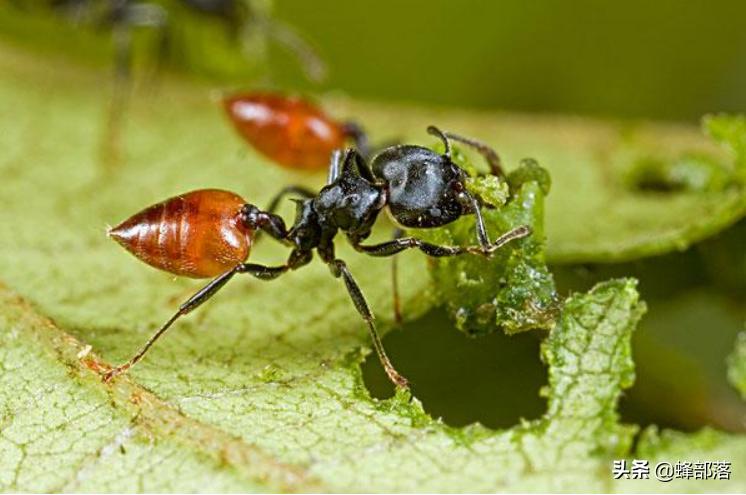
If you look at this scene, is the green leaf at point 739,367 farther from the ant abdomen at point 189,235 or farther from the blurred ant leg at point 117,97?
the blurred ant leg at point 117,97

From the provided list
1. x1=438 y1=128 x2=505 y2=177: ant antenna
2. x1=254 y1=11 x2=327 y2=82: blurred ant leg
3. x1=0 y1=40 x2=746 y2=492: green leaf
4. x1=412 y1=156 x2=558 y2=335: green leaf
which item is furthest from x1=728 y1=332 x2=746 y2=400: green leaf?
x1=254 y1=11 x2=327 y2=82: blurred ant leg

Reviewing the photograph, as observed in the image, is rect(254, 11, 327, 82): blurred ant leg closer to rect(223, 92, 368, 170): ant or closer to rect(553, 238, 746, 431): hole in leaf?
rect(223, 92, 368, 170): ant

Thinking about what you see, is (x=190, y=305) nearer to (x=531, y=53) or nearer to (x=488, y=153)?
(x=488, y=153)

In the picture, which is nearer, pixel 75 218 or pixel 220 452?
pixel 220 452

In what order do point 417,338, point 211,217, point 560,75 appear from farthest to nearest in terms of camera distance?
point 560,75 → point 417,338 → point 211,217

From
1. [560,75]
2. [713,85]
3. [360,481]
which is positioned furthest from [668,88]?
[360,481]

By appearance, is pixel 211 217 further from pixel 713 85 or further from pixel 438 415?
pixel 713 85
